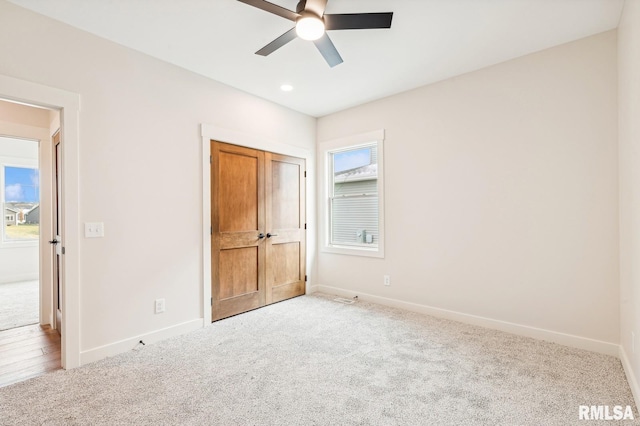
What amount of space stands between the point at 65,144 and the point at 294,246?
2.86m

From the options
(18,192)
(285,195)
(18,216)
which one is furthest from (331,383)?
(18,192)

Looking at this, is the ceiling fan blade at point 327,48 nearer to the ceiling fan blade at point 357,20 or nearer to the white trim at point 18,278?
the ceiling fan blade at point 357,20

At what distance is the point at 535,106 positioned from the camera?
2.90 meters

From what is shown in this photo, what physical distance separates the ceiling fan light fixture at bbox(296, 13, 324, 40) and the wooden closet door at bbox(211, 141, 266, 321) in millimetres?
1777

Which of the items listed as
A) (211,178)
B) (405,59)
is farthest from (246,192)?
(405,59)

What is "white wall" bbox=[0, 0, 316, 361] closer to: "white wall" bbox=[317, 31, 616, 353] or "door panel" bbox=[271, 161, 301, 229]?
"door panel" bbox=[271, 161, 301, 229]

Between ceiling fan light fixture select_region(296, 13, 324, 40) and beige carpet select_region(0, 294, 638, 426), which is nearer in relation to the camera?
beige carpet select_region(0, 294, 638, 426)

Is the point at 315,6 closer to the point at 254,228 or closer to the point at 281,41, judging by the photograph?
the point at 281,41

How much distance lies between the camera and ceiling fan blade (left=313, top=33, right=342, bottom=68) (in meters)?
2.28

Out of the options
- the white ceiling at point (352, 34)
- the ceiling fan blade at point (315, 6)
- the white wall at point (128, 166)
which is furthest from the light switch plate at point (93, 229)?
the ceiling fan blade at point (315, 6)

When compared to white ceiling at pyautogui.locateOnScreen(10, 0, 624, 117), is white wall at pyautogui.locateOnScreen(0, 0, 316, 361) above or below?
below

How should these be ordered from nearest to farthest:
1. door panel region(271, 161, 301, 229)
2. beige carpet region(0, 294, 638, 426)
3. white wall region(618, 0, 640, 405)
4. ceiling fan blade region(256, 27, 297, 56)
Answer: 1. beige carpet region(0, 294, 638, 426)
2. white wall region(618, 0, 640, 405)
3. ceiling fan blade region(256, 27, 297, 56)
4. door panel region(271, 161, 301, 229)

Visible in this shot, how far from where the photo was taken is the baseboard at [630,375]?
1892 millimetres

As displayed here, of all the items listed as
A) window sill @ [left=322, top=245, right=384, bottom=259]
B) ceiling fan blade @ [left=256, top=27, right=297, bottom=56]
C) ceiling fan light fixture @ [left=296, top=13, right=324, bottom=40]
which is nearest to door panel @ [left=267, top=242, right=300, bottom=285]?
window sill @ [left=322, top=245, right=384, bottom=259]
